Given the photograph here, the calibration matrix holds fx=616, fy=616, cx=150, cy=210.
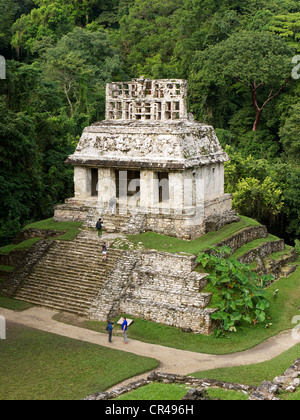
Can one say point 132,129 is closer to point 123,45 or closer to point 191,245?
point 191,245

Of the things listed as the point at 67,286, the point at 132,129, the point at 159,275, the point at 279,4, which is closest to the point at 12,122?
the point at 132,129

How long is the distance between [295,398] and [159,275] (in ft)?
28.8

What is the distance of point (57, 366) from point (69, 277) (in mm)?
6077

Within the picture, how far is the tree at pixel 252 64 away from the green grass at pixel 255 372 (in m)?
24.6

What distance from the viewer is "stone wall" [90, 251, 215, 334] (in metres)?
19.9

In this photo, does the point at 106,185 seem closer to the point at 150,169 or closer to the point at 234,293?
the point at 150,169

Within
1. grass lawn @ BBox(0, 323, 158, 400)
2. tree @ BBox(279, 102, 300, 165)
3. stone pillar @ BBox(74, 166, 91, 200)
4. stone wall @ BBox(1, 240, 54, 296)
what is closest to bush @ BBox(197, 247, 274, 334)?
grass lawn @ BBox(0, 323, 158, 400)

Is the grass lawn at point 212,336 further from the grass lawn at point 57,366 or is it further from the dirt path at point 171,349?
the grass lawn at point 57,366

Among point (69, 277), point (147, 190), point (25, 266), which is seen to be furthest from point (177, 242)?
point (25, 266)

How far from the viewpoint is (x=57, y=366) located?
54.6 feet

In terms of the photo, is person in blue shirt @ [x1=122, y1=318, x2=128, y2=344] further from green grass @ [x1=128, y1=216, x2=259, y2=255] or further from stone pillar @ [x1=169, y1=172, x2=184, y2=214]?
stone pillar @ [x1=169, y1=172, x2=184, y2=214]

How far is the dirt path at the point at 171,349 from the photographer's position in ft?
57.3

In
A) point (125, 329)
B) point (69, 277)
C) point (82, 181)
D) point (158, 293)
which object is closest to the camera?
point (125, 329)

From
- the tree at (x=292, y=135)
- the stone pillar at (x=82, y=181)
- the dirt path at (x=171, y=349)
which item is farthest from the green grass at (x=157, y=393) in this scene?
the tree at (x=292, y=135)
